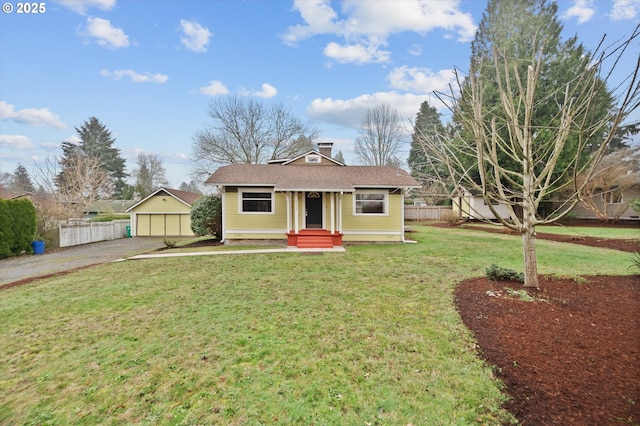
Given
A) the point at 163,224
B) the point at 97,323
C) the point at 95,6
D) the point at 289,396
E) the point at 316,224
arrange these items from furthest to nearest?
1. the point at 163,224
2. the point at 316,224
3. the point at 95,6
4. the point at 97,323
5. the point at 289,396

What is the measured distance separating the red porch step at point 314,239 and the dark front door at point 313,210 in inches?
46.5

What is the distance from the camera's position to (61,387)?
304cm

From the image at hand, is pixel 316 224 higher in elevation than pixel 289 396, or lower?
higher

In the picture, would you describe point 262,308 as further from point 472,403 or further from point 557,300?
point 557,300

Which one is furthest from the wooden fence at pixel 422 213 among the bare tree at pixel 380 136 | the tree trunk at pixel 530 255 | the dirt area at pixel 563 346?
the tree trunk at pixel 530 255

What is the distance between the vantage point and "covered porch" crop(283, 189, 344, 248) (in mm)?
12328

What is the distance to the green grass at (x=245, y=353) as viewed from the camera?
2.60 m

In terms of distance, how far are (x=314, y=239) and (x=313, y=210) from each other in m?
2.00

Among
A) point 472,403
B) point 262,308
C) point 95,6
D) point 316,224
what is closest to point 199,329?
point 262,308

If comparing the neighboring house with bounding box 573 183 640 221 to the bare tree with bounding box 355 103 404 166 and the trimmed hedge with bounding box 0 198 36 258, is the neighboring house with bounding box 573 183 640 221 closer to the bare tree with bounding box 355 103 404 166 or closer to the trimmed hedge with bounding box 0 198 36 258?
the bare tree with bounding box 355 103 404 166

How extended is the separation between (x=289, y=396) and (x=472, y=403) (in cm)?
178

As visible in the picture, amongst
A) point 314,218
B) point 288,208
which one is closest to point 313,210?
point 314,218

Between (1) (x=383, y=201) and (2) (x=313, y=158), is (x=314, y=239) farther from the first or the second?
(2) (x=313, y=158)

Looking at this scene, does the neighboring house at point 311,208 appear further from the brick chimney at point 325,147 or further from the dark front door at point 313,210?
the brick chimney at point 325,147
